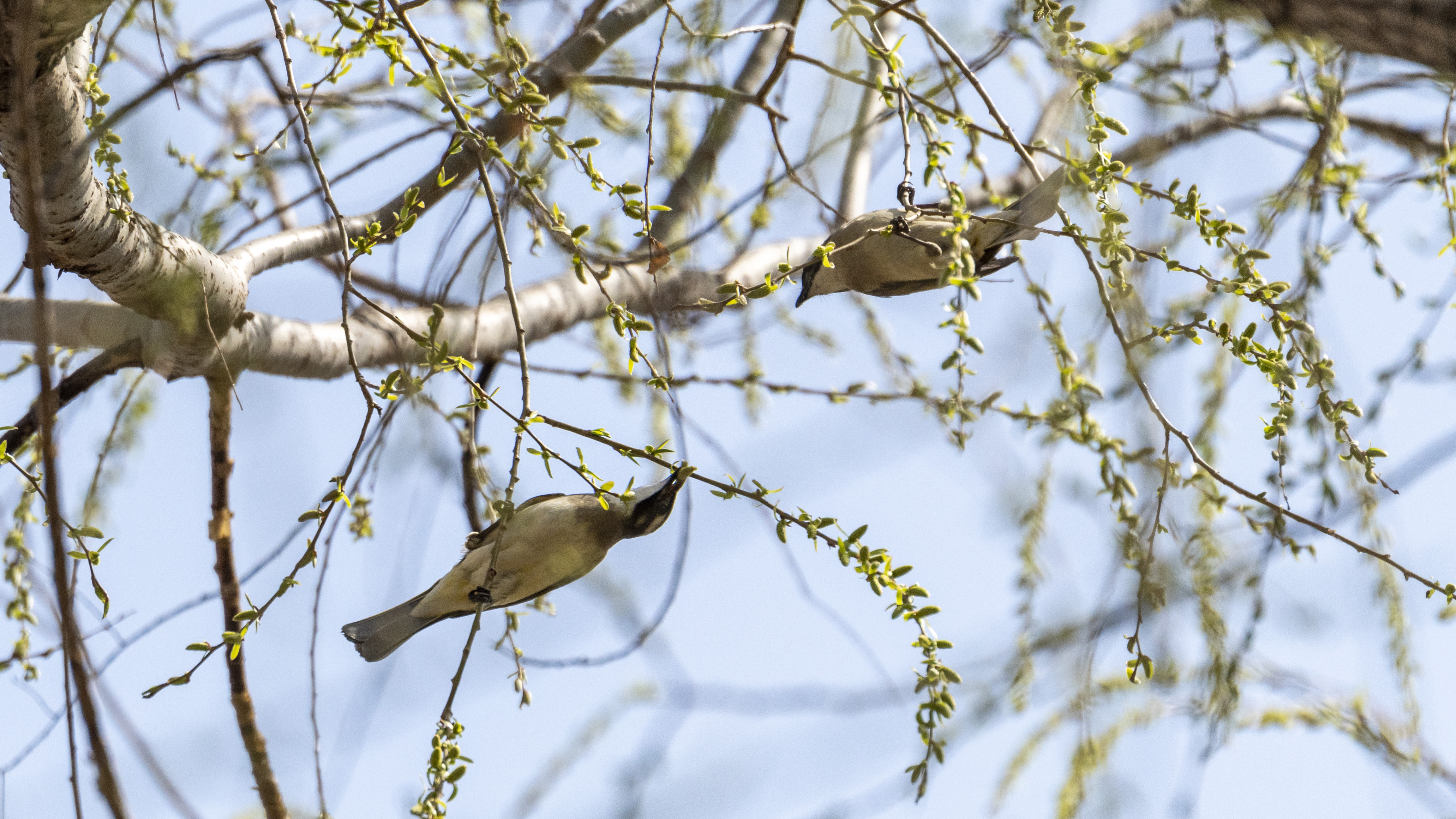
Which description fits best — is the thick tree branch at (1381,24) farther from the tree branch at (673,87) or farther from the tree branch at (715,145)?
the tree branch at (715,145)

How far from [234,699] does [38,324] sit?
4.57ft

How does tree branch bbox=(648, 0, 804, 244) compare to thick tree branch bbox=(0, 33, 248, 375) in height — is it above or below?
above

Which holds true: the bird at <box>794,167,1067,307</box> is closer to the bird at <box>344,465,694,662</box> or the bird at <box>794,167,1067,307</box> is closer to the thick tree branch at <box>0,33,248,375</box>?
the bird at <box>344,465,694,662</box>

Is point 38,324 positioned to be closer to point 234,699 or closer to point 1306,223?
point 234,699

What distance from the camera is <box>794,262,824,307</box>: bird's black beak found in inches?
90.3

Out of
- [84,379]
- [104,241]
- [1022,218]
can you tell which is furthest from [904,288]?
[84,379]

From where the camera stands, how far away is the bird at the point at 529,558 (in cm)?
189

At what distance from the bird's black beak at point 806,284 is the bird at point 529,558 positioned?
0.59 metres

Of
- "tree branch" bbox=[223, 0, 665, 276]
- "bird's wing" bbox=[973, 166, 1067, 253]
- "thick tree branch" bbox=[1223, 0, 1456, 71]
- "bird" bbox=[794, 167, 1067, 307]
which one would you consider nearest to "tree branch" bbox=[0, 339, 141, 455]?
"tree branch" bbox=[223, 0, 665, 276]

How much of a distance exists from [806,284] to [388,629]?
1.16 meters

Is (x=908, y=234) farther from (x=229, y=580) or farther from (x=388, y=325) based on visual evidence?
(x=229, y=580)

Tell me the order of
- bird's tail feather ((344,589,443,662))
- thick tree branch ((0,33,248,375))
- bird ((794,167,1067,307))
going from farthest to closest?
bird's tail feather ((344,589,443,662)) → bird ((794,167,1067,307)) → thick tree branch ((0,33,248,375))

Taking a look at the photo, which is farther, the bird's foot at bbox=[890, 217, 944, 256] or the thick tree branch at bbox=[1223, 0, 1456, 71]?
the bird's foot at bbox=[890, 217, 944, 256]

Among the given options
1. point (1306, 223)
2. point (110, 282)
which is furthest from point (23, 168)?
point (1306, 223)
